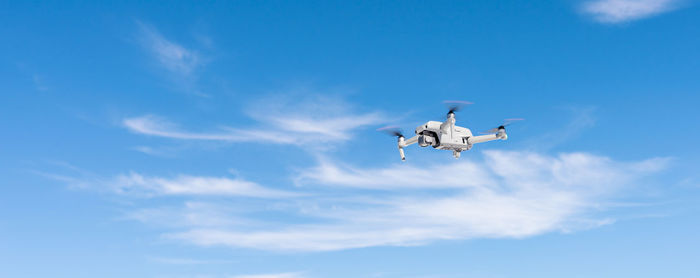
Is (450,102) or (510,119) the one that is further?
(510,119)

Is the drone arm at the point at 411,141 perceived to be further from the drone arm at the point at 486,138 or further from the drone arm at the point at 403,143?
the drone arm at the point at 486,138

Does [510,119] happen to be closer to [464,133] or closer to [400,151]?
[464,133]

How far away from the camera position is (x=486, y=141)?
173750mm

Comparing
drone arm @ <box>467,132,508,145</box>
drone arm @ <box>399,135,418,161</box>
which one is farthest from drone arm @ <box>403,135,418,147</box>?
drone arm @ <box>467,132,508,145</box>

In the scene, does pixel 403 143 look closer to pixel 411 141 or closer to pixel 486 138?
pixel 411 141

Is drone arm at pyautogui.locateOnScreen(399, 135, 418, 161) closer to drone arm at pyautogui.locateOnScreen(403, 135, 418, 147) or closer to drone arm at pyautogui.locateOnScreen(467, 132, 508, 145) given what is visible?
drone arm at pyautogui.locateOnScreen(403, 135, 418, 147)

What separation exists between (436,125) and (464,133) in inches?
350

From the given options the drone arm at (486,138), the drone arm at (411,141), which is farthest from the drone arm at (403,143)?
the drone arm at (486,138)

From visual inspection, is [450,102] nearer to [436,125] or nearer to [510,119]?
[436,125]

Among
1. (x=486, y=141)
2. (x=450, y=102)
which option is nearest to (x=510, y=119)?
(x=486, y=141)

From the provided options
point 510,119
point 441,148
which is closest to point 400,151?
point 441,148

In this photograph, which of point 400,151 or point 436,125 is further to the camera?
point 400,151

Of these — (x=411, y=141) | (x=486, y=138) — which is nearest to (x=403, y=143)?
(x=411, y=141)

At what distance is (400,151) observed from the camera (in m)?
179
